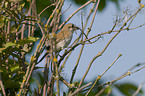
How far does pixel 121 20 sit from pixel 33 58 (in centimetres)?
56

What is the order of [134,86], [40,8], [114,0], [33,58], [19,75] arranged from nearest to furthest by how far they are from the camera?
1. [33,58]
2. [19,75]
3. [134,86]
4. [40,8]
5. [114,0]

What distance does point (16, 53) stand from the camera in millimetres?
1658

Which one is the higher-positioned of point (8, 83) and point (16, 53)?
point (16, 53)

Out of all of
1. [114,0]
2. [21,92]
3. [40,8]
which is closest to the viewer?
[21,92]

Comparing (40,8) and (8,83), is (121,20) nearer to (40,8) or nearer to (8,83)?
(8,83)

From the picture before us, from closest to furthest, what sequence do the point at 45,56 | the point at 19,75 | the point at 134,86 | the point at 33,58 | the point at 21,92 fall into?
1. the point at 21,92
2. the point at 33,58
3. the point at 19,75
4. the point at 45,56
5. the point at 134,86

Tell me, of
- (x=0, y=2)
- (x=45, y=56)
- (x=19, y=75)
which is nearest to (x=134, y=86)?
(x=45, y=56)

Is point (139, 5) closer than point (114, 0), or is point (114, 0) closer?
point (139, 5)

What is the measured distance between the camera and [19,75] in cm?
164

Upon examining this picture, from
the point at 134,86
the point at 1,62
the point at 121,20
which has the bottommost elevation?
the point at 134,86

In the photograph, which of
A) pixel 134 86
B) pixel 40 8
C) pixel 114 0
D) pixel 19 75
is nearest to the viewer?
pixel 19 75

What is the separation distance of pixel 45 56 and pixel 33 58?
0.24 m

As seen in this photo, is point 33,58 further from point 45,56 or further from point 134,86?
point 134,86

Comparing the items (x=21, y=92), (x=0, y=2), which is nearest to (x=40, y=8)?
(x=0, y=2)
